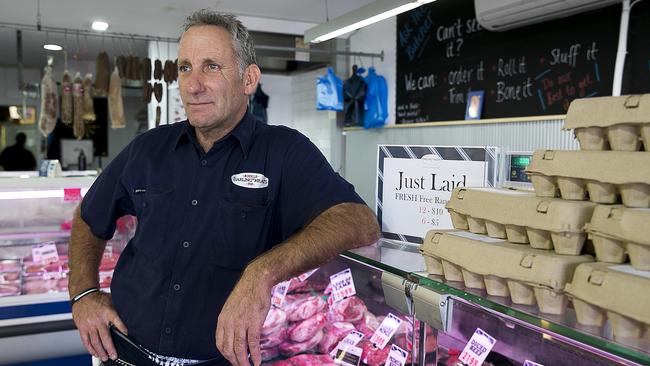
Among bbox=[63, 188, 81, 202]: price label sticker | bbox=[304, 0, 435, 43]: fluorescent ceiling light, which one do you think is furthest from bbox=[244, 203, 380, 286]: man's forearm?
bbox=[304, 0, 435, 43]: fluorescent ceiling light

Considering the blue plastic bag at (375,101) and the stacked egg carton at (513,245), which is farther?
the blue plastic bag at (375,101)

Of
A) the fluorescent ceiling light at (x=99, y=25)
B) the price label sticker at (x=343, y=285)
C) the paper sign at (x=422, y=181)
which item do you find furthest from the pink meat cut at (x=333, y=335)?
the fluorescent ceiling light at (x=99, y=25)

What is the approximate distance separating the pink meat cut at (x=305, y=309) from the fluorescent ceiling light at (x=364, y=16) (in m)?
2.42

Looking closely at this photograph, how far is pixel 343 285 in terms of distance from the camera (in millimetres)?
2518

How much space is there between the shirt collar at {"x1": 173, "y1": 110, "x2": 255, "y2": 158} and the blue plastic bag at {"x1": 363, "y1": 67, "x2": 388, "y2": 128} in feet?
18.4

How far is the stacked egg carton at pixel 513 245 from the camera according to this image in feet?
4.17

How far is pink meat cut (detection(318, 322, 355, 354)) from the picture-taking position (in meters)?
2.55

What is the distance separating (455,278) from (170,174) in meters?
1.01

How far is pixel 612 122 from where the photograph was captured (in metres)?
1.29

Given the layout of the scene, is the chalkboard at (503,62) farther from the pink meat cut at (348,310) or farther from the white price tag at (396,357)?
the white price tag at (396,357)

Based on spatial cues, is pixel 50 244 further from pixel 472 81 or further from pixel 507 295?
pixel 472 81

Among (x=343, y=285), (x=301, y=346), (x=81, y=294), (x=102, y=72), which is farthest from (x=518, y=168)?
(x=102, y=72)

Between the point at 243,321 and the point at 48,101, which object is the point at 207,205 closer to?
the point at 243,321

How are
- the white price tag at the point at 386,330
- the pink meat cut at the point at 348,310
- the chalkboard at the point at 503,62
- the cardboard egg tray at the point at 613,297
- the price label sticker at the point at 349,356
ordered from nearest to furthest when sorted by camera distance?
1. the cardboard egg tray at the point at 613,297
2. the white price tag at the point at 386,330
3. the price label sticker at the point at 349,356
4. the pink meat cut at the point at 348,310
5. the chalkboard at the point at 503,62
